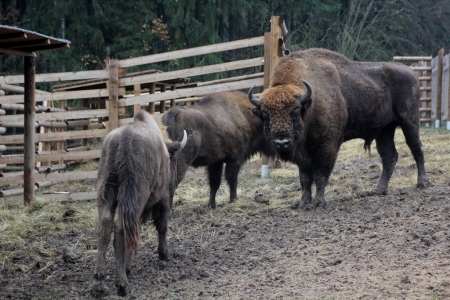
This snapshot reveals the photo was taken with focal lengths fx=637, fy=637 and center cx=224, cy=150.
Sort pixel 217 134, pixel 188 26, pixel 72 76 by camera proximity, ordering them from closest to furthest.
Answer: pixel 217 134 → pixel 72 76 → pixel 188 26

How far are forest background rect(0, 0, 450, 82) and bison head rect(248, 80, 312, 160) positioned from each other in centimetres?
1612

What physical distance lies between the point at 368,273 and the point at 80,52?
21645 millimetres

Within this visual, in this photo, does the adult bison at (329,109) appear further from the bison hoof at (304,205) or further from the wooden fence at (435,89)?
the wooden fence at (435,89)

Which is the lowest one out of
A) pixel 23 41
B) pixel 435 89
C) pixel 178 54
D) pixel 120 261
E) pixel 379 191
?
pixel 120 261

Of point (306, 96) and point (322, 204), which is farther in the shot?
point (322, 204)

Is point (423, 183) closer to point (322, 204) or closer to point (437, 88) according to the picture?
point (322, 204)

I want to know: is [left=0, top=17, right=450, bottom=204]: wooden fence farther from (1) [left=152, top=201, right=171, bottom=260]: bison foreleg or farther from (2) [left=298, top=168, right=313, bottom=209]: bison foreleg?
(1) [left=152, top=201, right=171, bottom=260]: bison foreleg

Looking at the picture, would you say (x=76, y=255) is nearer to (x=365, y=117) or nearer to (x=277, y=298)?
(x=277, y=298)

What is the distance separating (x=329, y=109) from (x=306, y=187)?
110 centimetres

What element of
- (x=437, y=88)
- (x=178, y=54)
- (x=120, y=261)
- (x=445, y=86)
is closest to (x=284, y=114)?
(x=120, y=261)

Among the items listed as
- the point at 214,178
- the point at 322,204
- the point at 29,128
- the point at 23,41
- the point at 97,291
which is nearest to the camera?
the point at 97,291

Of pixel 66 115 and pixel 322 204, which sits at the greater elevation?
pixel 66 115

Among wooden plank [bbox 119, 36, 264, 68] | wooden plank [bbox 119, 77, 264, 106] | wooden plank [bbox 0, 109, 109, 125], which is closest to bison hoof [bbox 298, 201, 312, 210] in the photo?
wooden plank [bbox 119, 77, 264, 106]

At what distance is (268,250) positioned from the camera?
662 cm
